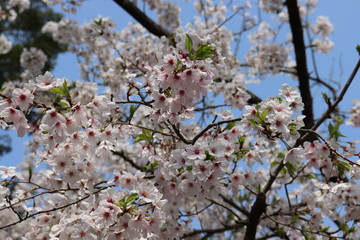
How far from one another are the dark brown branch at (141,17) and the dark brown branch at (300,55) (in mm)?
1524

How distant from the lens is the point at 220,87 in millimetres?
3812

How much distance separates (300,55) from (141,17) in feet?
6.76

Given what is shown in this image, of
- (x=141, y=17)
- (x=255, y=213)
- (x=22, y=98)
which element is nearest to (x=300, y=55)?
(x=141, y=17)

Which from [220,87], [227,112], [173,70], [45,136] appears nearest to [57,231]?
[45,136]

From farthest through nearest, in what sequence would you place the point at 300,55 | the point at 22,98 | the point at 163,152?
1. the point at 300,55
2. the point at 163,152
3. the point at 22,98

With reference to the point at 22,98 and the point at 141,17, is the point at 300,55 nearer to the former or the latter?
the point at 141,17

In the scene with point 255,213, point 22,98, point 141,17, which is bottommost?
point 22,98

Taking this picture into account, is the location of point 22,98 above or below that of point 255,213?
below

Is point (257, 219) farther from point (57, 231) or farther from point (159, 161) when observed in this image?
point (57, 231)

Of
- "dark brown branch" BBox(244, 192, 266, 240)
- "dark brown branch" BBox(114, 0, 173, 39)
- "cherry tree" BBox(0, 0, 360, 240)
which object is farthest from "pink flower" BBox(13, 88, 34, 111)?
"dark brown branch" BBox(114, 0, 173, 39)

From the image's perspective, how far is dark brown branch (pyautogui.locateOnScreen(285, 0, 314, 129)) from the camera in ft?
15.1

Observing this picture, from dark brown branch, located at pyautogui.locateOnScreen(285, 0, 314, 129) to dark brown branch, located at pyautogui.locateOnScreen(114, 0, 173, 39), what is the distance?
1.52 m

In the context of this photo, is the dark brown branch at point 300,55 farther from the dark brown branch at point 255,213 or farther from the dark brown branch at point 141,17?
the dark brown branch at point 255,213

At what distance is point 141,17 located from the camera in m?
4.98
